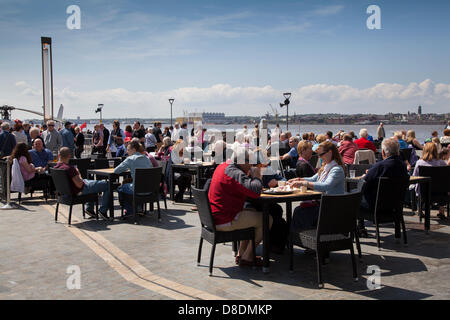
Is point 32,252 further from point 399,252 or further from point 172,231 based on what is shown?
point 399,252

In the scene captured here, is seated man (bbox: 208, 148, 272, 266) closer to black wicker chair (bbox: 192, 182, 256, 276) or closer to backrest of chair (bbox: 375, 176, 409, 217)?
black wicker chair (bbox: 192, 182, 256, 276)

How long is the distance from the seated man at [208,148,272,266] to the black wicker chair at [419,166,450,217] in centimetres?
378

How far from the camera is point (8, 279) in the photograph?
16.5 feet

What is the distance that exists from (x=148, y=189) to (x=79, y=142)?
33.3 ft

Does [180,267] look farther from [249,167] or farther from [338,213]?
[338,213]

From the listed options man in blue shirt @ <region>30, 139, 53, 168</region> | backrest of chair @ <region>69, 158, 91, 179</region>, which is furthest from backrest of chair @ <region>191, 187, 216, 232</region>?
man in blue shirt @ <region>30, 139, 53, 168</region>

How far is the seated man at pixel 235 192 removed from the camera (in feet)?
16.8

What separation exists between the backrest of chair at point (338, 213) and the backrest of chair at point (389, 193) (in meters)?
1.41

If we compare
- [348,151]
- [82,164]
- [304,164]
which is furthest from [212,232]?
[82,164]

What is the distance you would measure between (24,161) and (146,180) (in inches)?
142

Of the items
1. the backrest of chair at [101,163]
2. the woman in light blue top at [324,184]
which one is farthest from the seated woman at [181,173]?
the woman in light blue top at [324,184]

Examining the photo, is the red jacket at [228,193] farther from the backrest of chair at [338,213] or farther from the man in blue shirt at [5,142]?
the man in blue shirt at [5,142]
